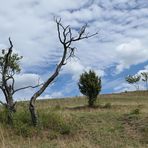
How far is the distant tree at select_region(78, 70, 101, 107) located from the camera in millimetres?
42500

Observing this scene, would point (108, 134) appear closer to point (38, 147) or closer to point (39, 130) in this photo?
point (39, 130)

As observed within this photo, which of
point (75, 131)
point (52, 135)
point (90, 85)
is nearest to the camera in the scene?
point (52, 135)

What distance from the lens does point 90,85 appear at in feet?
140

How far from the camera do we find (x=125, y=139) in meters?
18.0

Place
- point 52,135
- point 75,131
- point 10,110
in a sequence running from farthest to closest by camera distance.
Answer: point 10,110 < point 75,131 < point 52,135

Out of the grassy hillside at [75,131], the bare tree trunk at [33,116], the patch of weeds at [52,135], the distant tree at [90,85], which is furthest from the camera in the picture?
the distant tree at [90,85]

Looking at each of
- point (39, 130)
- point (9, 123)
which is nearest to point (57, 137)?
point (39, 130)

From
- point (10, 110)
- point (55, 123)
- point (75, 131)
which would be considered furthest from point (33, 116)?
point (75, 131)

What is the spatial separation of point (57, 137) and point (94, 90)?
925 inches

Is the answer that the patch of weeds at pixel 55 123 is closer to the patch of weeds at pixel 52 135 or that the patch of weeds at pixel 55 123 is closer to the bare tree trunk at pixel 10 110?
the patch of weeds at pixel 52 135

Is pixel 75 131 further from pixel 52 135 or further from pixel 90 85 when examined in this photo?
pixel 90 85

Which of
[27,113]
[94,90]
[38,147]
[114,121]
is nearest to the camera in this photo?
[38,147]

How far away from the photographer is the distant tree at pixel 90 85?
42500 mm

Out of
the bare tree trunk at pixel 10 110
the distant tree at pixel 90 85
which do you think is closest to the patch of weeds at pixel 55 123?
the bare tree trunk at pixel 10 110
